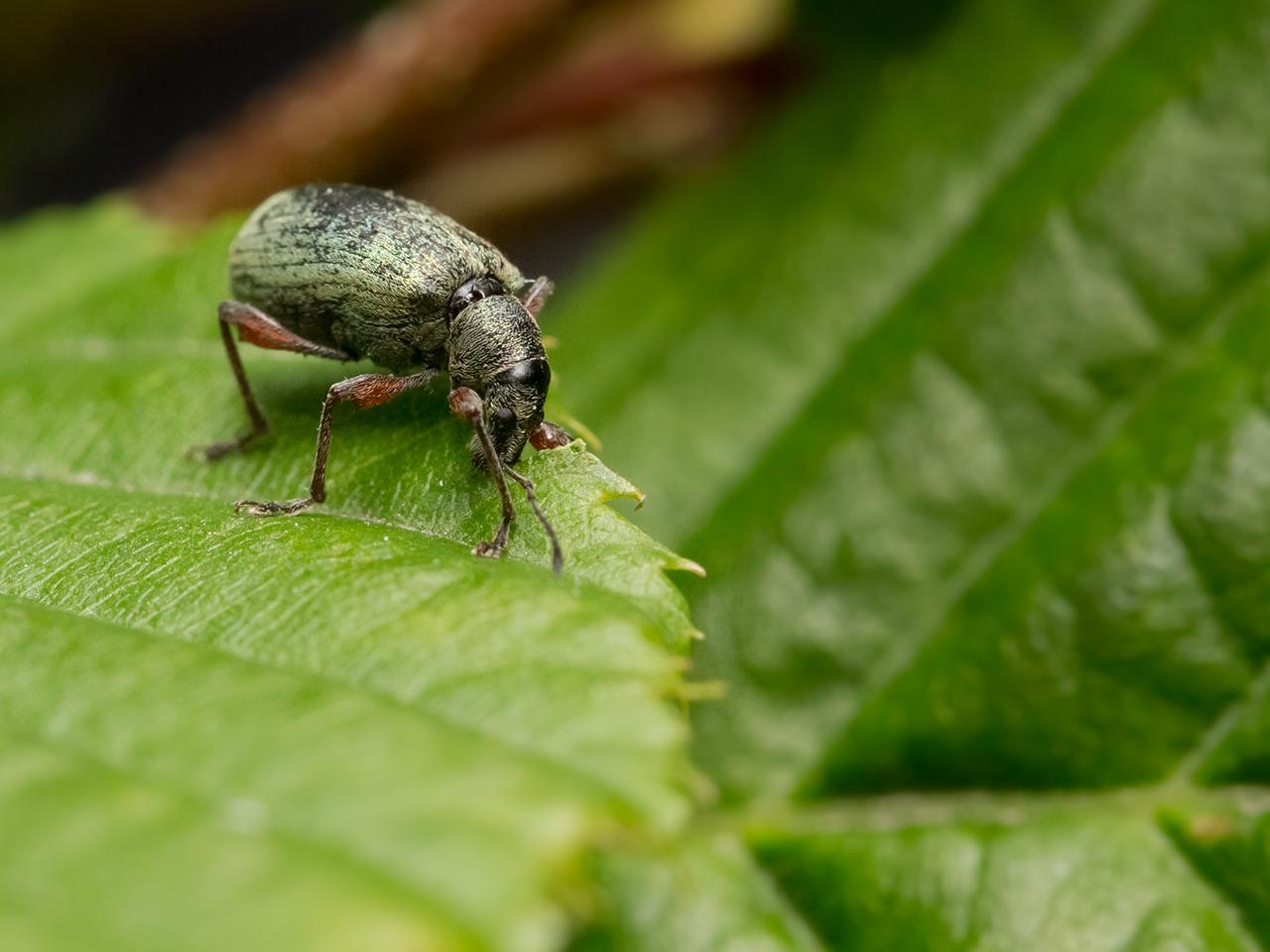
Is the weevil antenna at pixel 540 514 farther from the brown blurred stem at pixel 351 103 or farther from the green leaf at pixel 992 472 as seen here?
the brown blurred stem at pixel 351 103

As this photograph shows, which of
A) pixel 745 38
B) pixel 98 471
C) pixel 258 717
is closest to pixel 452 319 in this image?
pixel 98 471

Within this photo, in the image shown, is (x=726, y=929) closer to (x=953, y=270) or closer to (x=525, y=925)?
(x=525, y=925)

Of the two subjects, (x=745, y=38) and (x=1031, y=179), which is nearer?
(x=1031, y=179)

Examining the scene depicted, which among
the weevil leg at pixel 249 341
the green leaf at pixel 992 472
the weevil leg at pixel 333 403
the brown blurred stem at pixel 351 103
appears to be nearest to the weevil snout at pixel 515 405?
the weevil leg at pixel 333 403

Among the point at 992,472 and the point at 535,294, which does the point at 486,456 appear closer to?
the point at 535,294

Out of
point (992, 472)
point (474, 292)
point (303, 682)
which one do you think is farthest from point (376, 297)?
point (992, 472)
